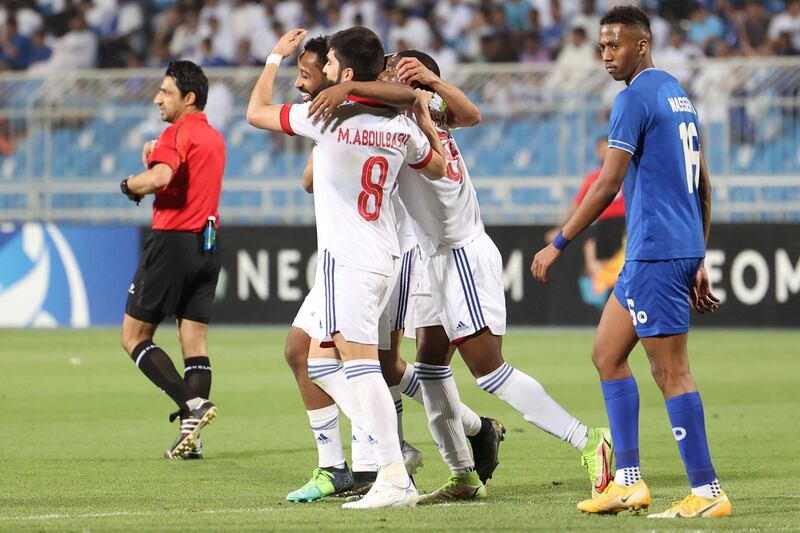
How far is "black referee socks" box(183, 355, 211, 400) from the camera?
9430mm

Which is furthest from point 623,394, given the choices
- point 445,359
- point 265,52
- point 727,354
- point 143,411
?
point 265,52

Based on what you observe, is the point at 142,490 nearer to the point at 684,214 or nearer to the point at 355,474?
the point at 355,474

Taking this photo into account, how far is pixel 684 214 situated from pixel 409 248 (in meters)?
1.58

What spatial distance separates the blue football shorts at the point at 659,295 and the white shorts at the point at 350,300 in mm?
1138

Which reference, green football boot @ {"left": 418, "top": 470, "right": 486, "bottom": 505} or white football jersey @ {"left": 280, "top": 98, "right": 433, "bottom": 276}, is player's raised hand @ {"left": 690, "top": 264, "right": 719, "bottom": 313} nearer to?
white football jersey @ {"left": 280, "top": 98, "right": 433, "bottom": 276}

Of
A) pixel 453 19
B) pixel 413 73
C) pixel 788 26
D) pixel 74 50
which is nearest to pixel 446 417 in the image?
pixel 413 73

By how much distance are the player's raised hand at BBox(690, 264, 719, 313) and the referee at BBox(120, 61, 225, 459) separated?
3822 mm

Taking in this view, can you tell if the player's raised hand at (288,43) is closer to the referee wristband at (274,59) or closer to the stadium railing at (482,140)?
the referee wristband at (274,59)

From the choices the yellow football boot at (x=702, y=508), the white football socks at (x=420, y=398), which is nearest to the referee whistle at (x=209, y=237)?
the white football socks at (x=420, y=398)

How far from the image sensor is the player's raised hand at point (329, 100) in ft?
21.1

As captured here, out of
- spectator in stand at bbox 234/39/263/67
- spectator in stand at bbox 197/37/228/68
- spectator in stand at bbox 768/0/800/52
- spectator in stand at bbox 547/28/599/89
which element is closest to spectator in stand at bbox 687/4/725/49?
spectator in stand at bbox 768/0/800/52

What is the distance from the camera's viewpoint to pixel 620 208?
59.6ft

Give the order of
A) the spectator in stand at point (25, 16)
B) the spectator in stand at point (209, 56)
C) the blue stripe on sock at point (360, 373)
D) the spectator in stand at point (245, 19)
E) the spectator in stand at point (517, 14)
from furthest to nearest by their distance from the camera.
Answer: the spectator in stand at point (25, 16) → the spectator in stand at point (245, 19) → the spectator in stand at point (209, 56) → the spectator in stand at point (517, 14) → the blue stripe on sock at point (360, 373)

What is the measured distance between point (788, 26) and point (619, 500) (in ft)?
55.2
